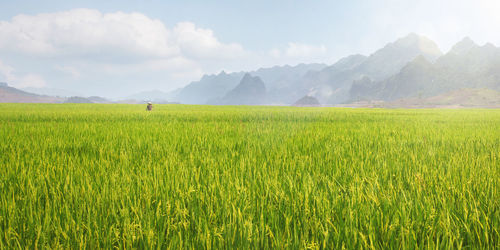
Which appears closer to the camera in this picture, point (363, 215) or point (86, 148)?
point (363, 215)


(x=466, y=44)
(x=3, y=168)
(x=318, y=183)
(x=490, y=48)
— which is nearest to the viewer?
(x=318, y=183)

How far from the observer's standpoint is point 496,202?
1424mm

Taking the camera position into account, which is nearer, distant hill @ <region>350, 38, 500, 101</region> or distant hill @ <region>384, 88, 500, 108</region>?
distant hill @ <region>384, 88, 500, 108</region>

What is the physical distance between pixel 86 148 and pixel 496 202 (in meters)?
3.90

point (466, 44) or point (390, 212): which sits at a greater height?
point (466, 44)

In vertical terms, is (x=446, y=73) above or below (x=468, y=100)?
above

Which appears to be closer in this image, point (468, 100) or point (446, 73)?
point (468, 100)

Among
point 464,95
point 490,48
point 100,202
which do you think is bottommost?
point 100,202

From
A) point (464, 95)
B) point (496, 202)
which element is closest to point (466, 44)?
point (464, 95)

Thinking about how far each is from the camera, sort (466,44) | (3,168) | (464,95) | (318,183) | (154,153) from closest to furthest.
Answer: (318,183)
(3,168)
(154,153)
(464,95)
(466,44)

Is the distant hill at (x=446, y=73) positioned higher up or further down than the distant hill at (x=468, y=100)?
higher up

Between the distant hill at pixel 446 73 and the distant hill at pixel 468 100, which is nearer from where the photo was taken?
the distant hill at pixel 468 100

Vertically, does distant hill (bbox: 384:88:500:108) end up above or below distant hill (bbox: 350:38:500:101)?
below

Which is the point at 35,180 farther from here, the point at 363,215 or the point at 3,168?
the point at 363,215
